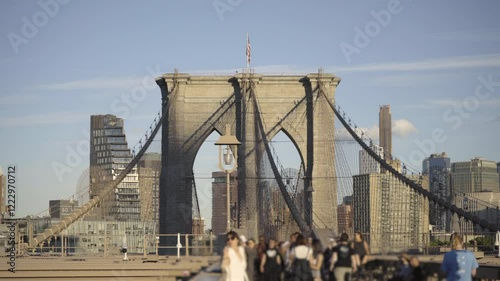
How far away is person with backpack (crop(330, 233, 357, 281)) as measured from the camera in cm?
2105

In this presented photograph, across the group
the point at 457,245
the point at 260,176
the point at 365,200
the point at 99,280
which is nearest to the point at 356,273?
the point at 457,245

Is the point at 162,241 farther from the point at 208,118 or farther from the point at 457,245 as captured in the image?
the point at 457,245

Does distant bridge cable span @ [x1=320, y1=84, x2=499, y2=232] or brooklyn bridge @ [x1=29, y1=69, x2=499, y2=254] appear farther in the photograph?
brooklyn bridge @ [x1=29, y1=69, x2=499, y2=254]

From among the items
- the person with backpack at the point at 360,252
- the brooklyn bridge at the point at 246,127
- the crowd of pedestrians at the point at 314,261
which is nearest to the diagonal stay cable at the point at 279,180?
the brooklyn bridge at the point at 246,127

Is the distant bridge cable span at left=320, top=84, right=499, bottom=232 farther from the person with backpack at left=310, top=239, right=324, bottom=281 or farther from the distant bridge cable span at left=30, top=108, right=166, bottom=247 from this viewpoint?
the person with backpack at left=310, top=239, right=324, bottom=281

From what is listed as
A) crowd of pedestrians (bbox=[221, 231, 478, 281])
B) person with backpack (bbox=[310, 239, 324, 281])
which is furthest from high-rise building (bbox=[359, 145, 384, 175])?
person with backpack (bbox=[310, 239, 324, 281])

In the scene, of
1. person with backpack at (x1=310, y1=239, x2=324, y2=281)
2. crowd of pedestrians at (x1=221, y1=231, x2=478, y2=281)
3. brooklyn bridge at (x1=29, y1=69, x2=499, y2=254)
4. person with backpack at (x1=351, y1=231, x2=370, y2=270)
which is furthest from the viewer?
brooklyn bridge at (x1=29, y1=69, x2=499, y2=254)

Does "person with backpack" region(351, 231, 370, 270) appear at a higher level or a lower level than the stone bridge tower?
lower

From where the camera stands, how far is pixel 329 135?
81.2 meters

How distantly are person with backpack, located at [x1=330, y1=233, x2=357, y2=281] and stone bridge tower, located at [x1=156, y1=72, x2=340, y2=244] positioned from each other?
2270 inches

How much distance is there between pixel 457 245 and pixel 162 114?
202 ft

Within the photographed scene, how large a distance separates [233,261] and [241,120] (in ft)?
193

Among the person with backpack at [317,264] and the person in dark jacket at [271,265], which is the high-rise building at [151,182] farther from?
the person with backpack at [317,264]

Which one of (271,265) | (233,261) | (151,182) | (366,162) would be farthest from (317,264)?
(151,182)
